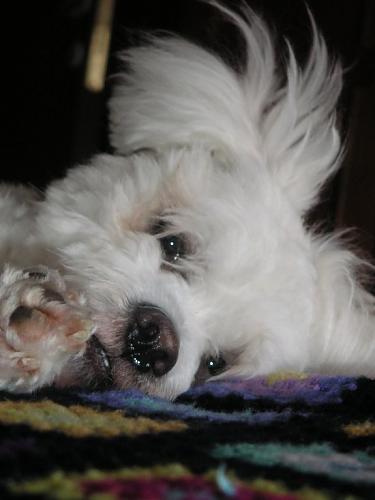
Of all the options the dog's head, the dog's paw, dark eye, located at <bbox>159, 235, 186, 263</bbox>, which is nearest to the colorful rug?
the dog's paw

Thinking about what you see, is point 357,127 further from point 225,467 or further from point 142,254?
point 225,467

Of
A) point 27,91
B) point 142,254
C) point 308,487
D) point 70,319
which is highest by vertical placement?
point 27,91

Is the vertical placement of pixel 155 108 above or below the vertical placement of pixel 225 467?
above

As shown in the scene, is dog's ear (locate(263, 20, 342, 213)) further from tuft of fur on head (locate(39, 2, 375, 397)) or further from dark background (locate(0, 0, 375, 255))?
dark background (locate(0, 0, 375, 255))

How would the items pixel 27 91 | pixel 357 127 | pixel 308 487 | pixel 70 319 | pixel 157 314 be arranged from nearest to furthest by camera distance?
pixel 308 487
pixel 70 319
pixel 157 314
pixel 357 127
pixel 27 91

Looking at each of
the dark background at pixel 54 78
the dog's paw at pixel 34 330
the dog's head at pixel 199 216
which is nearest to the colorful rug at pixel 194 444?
the dog's paw at pixel 34 330

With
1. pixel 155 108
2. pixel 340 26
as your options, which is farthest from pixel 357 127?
pixel 155 108

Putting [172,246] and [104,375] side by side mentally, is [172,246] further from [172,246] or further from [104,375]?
[104,375]
